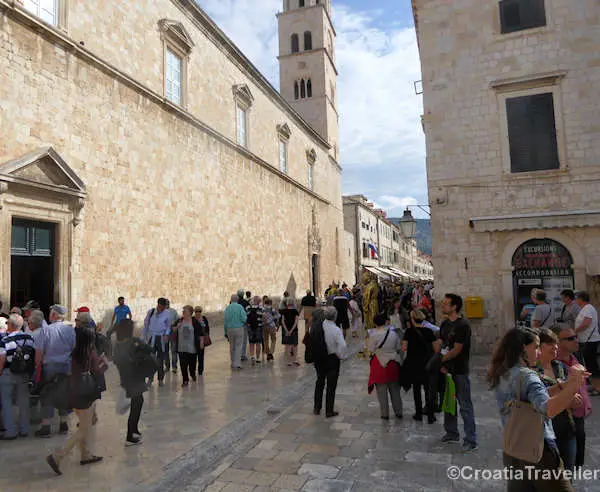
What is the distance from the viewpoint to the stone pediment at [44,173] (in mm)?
8491

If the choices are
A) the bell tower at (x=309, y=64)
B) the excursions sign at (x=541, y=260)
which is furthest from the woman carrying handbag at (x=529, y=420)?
the bell tower at (x=309, y=64)

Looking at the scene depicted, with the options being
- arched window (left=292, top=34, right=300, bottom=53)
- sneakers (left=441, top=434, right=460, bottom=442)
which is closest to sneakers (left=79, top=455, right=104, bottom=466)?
sneakers (left=441, top=434, right=460, bottom=442)

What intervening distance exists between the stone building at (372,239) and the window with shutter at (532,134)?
2504cm

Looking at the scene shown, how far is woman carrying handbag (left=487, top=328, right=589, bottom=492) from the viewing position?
8.04ft

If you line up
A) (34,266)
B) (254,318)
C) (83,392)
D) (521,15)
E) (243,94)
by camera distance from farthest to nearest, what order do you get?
(243,94), (521,15), (254,318), (34,266), (83,392)

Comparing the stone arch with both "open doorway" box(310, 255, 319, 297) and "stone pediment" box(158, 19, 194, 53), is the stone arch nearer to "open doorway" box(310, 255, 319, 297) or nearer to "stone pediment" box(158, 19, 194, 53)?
"stone pediment" box(158, 19, 194, 53)

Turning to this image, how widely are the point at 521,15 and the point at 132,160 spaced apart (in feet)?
35.5

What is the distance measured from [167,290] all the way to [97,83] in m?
6.01

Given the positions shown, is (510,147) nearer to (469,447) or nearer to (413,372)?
(413,372)

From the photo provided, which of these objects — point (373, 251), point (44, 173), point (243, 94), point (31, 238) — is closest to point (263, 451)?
point (31, 238)

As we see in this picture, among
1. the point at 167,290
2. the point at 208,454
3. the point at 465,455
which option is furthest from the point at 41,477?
the point at 167,290

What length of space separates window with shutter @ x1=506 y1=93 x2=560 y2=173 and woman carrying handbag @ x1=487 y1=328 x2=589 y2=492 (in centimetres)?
919

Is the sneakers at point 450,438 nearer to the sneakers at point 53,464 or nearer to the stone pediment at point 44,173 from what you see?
the sneakers at point 53,464

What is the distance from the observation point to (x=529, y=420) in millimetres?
2553
